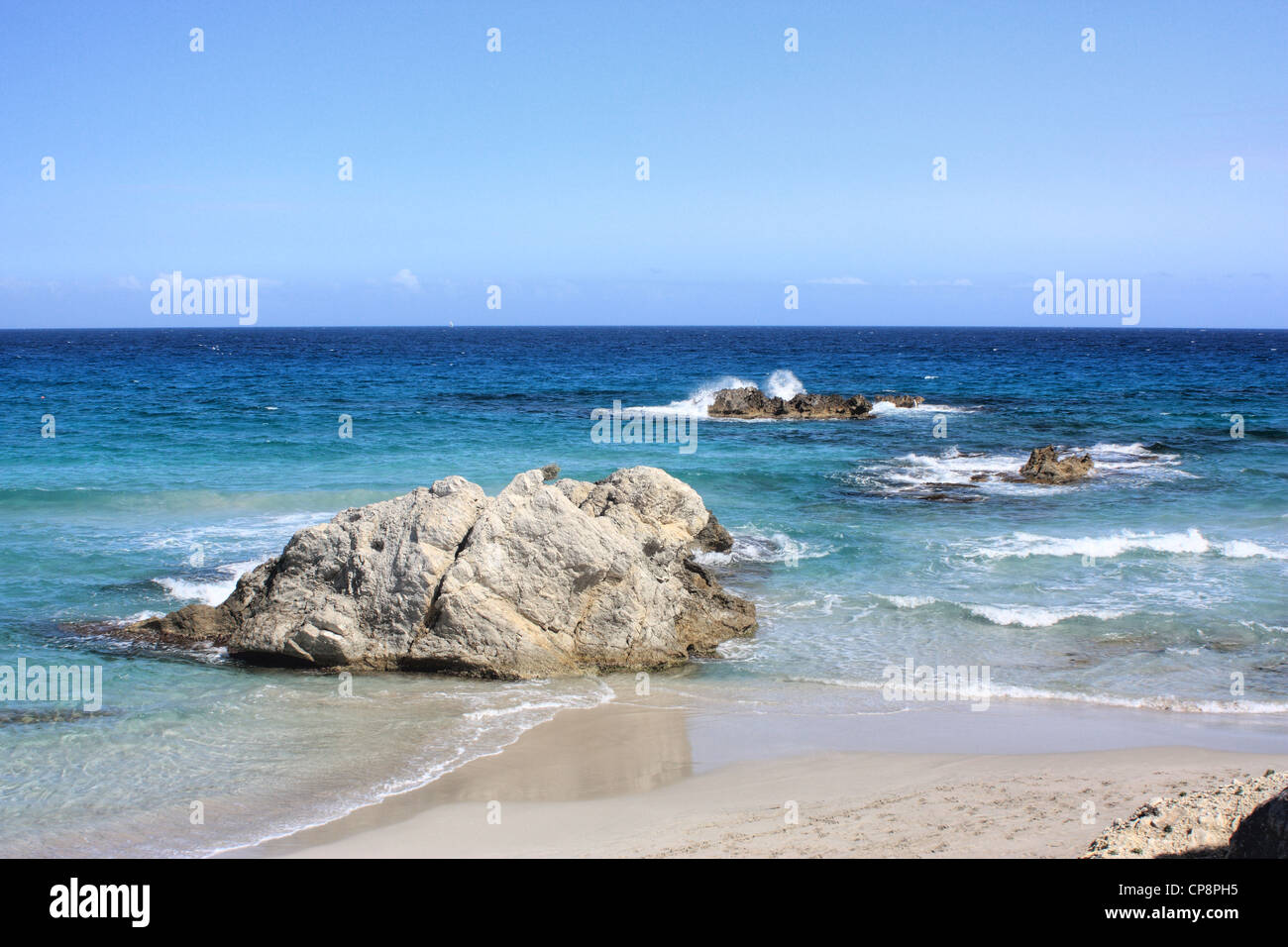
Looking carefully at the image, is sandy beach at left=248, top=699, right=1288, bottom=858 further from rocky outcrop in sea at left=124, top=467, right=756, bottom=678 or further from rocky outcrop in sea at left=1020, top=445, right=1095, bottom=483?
rocky outcrop in sea at left=1020, top=445, right=1095, bottom=483

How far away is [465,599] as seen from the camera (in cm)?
1105

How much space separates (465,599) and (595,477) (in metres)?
13.0

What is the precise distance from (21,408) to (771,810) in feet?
130

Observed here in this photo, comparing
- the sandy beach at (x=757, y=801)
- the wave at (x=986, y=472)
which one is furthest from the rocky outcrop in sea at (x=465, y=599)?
the wave at (x=986, y=472)

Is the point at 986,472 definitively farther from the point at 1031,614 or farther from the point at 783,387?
the point at 783,387

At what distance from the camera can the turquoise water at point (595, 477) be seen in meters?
8.82

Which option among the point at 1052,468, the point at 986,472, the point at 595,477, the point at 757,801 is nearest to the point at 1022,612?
the point at 757,801

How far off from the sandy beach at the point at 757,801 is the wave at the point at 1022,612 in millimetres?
3859

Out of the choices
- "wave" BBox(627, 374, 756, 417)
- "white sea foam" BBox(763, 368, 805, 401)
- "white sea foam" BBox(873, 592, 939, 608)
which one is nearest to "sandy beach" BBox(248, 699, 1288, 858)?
"white sea foam" BBox(873, 592, 939, 608)

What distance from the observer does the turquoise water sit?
347 inches

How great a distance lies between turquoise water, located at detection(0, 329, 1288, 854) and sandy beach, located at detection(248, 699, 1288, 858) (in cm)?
70

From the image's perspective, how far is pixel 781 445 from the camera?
29453 millimetres

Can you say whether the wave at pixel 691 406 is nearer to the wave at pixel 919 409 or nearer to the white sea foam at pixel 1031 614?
the wave at pixel 919 409

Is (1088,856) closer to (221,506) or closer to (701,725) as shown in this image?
(701,725)
